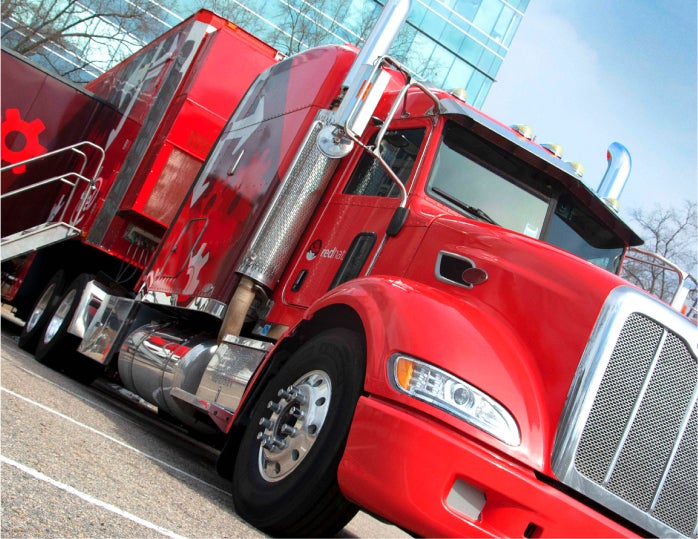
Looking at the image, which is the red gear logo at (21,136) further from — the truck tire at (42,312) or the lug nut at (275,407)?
the lug nut at (275,407)

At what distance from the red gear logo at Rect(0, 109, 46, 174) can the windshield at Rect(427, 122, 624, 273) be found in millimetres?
7200

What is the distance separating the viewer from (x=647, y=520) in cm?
420

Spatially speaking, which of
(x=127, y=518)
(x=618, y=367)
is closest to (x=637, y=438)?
(x=618, y=367)

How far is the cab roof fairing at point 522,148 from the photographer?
229 inches

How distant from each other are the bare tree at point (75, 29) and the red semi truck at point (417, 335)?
22116 millimetres

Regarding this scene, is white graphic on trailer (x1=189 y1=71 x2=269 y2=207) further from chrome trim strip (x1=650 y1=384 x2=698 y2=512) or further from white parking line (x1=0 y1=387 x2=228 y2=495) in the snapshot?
chrome trim strip (x1=650 y1=384 x2=698 y2=512)

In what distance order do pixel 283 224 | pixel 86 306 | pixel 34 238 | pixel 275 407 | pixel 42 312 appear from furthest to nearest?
pixel 42 312
pixel 34 238
pixel 86 306
pixel 283 224
pixel 275 407

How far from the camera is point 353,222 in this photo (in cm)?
611

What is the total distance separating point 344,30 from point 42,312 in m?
22.1

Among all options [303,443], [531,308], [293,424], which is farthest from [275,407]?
[531,308]

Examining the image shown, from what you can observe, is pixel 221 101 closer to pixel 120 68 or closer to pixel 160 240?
pixel 160 240

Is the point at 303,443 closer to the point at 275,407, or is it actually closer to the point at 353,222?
the point at 275,407

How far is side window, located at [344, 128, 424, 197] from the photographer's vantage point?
19.6ft

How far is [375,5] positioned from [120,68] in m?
24.2
